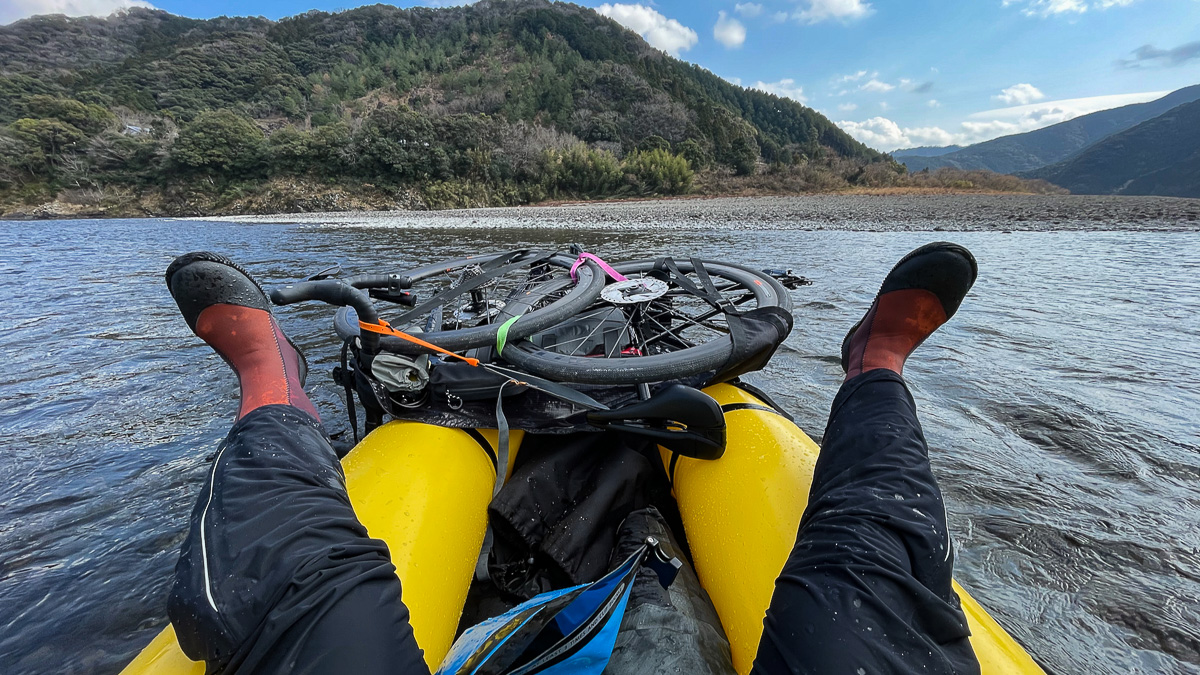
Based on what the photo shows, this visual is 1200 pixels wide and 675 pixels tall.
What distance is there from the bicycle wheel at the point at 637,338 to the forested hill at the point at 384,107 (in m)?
37.6

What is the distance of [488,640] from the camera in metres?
1.19

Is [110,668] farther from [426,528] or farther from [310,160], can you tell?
[310,160]

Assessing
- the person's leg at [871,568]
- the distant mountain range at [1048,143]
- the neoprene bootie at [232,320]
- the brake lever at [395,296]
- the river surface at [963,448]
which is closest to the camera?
the person's leg at [871,568]

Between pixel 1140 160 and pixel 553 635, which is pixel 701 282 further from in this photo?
pixel 1140 160

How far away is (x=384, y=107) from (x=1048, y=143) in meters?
204

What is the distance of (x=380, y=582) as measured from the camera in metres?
1.12

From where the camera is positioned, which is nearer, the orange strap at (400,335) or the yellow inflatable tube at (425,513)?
the yellow inflatable tube at (425,513)

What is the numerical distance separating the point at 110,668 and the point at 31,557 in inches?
36.5

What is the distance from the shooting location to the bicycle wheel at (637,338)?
79.0 inches

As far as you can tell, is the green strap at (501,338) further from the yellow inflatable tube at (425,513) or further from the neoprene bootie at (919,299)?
the neoprene bootie at (919,299)

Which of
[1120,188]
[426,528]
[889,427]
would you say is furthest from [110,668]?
[1120,188]

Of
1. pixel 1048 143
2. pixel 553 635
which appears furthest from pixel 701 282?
pixel 1048 143

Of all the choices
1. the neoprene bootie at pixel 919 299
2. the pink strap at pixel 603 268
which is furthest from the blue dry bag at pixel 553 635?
the pink strap at pixel 603 268

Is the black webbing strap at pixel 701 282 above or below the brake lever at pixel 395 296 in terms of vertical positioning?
above
